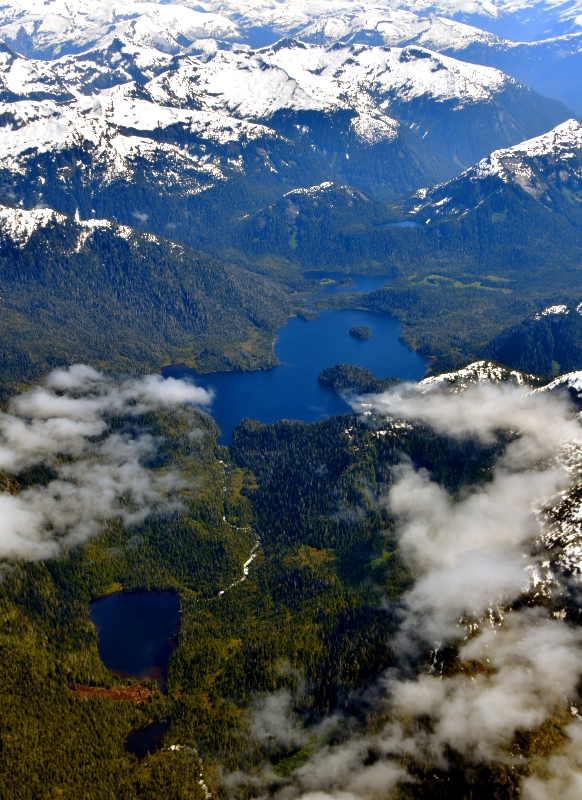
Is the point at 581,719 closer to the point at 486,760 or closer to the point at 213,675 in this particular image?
the point at 486,760

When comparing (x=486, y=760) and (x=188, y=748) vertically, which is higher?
(x=188, y=748)

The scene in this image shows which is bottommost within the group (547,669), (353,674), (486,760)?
(486,760)

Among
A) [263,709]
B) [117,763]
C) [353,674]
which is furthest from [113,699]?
[353,674]

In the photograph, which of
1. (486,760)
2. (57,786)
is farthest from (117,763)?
(486,760)

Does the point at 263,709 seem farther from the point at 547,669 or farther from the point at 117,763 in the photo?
the point at 547,669

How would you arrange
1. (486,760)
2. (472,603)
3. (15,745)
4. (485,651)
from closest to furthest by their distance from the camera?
1. (486,760)
2. (15,745)
3. (485,651)
4. (472,603)

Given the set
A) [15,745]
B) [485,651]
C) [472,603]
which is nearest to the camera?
[15,745]

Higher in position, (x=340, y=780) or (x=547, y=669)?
(x=547, y=669)

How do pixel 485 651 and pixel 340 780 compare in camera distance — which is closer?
pixel 340 780

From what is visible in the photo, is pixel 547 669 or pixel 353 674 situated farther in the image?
pixel 353 674
